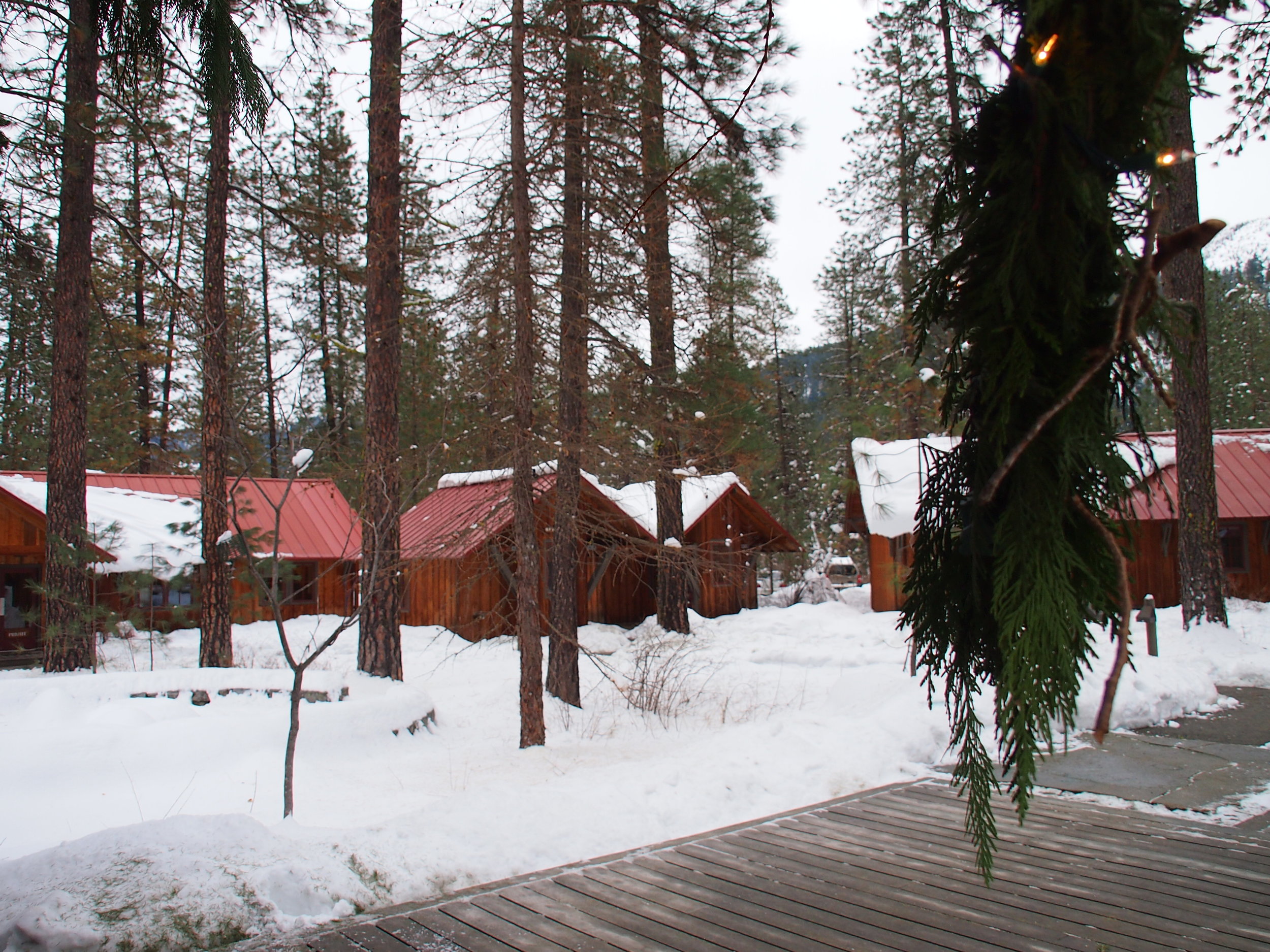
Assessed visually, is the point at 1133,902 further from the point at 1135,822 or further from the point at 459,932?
the point at 459,932

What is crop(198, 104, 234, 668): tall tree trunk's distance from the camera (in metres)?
10.6

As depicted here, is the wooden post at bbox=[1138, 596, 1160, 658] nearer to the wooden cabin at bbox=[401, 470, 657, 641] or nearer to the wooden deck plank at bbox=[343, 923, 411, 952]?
the wooden cabin at bbox=[401, 470, 657, 641]

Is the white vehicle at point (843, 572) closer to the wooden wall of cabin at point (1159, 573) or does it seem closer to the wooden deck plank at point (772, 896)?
the wooden wall of cabin at point (1159, 573)

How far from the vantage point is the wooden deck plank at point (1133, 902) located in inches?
137

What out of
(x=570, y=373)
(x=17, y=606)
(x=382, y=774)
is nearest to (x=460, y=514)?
(x=570, y=373)

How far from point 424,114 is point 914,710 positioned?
24.3 ft

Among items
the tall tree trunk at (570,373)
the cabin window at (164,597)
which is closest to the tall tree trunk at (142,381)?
the cabin window at (164,597)

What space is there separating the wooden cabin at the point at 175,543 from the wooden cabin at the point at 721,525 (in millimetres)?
7200

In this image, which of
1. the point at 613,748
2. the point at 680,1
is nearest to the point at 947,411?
the point at 613,748

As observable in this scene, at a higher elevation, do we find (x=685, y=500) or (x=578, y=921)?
(x=685, y=500)

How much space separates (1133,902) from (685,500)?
63.4 feet

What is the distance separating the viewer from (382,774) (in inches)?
304

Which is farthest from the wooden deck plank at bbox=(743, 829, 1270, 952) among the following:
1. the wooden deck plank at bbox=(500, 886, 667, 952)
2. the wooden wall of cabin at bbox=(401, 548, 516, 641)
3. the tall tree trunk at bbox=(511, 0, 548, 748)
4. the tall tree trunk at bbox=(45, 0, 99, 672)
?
the wooden wall of cabin at bbox=(401, 548, 516, 641)

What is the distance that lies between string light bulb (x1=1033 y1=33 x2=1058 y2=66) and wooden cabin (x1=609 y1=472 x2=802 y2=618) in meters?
18.8
